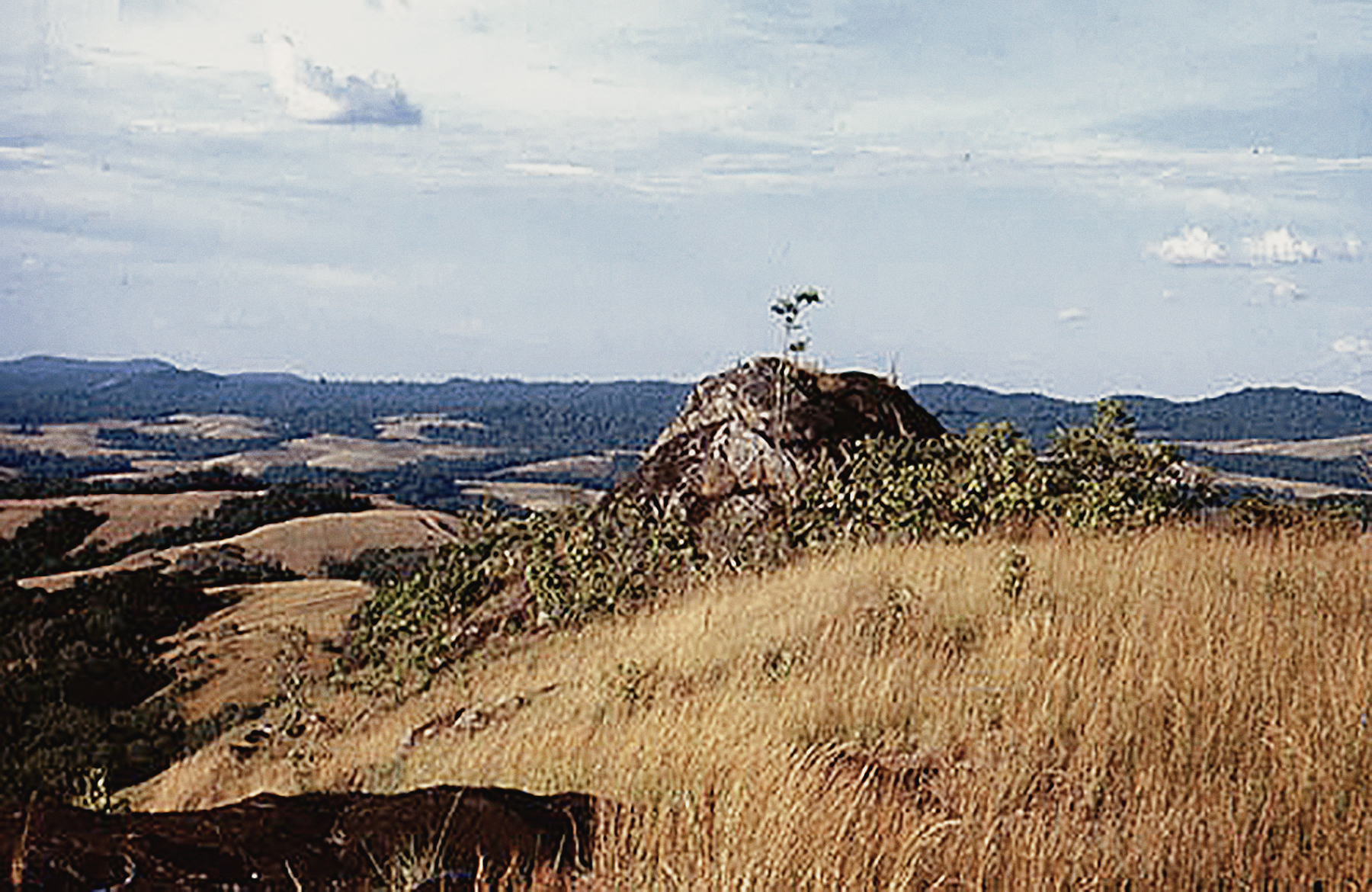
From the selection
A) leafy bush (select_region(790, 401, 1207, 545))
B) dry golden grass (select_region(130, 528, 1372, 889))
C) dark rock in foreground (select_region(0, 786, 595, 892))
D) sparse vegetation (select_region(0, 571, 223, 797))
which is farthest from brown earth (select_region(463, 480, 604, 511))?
dark rock in foreground (select_region(0, 786, 595, 892))

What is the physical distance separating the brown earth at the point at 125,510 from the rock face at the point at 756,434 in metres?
87.1

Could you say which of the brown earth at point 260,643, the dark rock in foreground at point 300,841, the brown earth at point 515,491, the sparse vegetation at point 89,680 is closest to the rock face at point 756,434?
the brown earth at point 260,643

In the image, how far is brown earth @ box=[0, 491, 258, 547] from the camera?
94.9m

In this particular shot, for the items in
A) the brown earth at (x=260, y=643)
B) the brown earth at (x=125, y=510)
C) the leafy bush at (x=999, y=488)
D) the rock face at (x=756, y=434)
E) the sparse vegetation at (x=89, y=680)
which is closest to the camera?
the leafy bush at (x=999, y=488)

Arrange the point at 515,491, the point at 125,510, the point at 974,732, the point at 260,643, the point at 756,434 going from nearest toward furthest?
the point at 974,732 → the point at 756,434 → the point at 260,643 → the point at 125,510 → the point at 515,491

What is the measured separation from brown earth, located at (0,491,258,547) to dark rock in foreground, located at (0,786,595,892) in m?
98.2

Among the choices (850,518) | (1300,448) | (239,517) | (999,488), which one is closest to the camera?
(999,488)

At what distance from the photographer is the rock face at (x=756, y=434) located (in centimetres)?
1620

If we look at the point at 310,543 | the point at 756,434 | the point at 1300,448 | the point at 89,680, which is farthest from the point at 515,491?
the point at 756,434

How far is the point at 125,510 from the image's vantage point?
101625 mm

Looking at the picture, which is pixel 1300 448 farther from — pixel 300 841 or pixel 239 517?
pixel 300 841

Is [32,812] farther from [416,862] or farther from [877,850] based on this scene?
[877,850]

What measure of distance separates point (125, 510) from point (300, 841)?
107044 millimetres

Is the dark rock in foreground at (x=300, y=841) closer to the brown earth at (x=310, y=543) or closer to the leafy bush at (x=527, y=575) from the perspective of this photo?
the leafy bush at (x=527, y=575)
